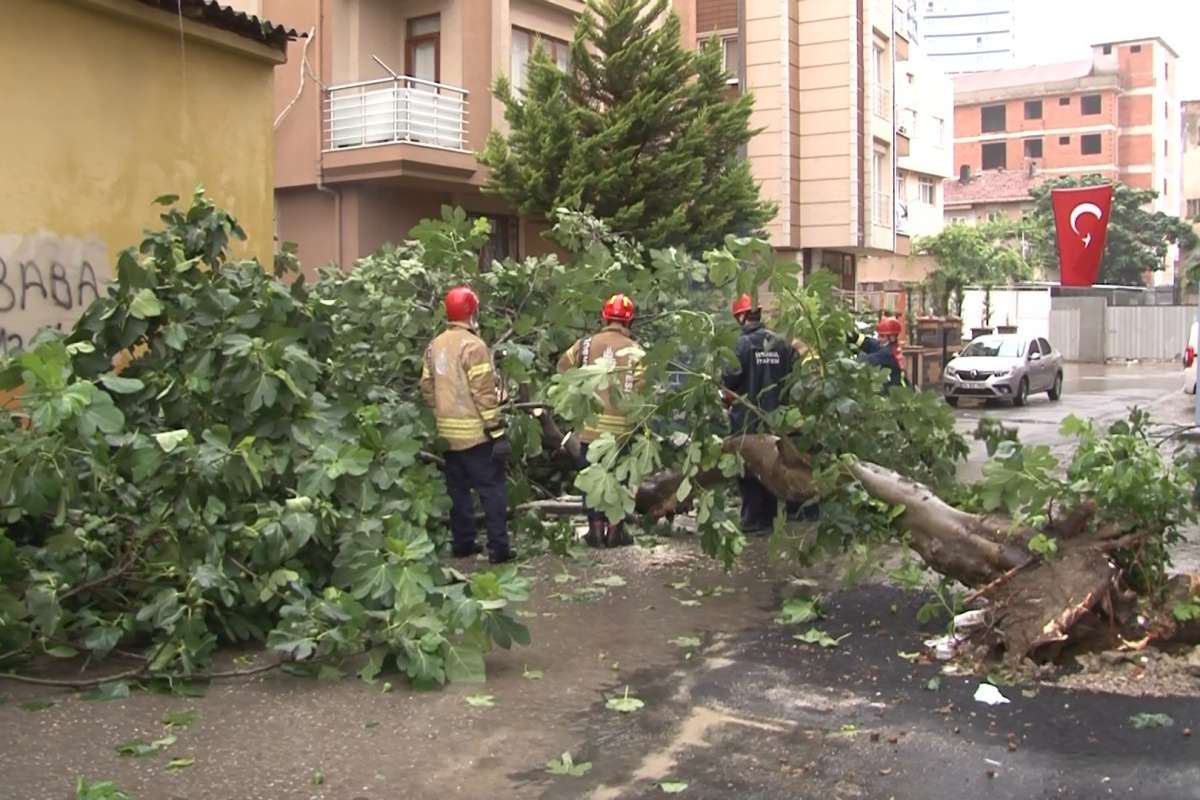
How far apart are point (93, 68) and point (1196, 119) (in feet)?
293

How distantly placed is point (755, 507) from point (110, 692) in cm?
515

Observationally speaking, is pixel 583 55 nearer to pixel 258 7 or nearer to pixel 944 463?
pixel 258 7

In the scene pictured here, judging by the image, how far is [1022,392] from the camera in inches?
979

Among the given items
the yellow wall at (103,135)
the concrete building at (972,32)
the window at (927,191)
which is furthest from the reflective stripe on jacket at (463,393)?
the concrete building at (972,32)

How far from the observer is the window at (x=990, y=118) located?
270 feet

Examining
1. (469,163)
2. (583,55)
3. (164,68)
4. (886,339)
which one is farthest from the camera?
(469,163)

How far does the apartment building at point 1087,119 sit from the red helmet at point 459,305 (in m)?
73.0

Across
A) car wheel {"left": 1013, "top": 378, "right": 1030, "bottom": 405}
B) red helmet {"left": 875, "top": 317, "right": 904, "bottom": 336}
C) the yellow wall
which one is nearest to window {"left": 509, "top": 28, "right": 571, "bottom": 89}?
car wheel {"left": 1013, "top": 378, "right": 1030, "bottom": 405}

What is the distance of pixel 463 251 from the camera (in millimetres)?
8711

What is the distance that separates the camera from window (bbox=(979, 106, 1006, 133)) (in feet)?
270

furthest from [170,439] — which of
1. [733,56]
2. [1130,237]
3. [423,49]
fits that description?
[1130,237]

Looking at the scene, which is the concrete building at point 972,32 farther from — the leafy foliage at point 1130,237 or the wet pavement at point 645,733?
the wet pavement at point 645,733

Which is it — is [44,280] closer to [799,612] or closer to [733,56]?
[799,612]

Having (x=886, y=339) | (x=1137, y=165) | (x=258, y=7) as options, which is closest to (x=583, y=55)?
(x=258, y=7)
